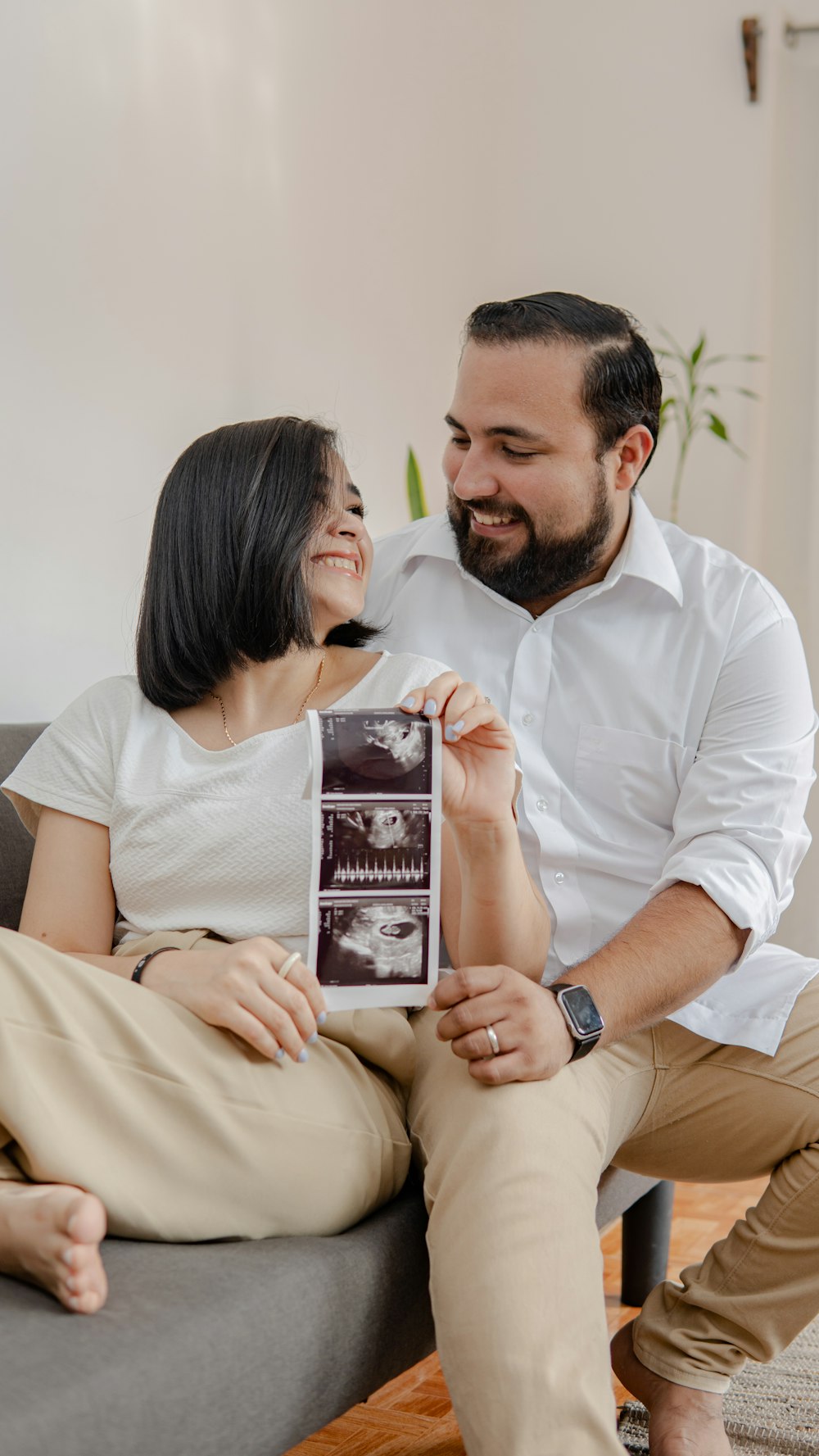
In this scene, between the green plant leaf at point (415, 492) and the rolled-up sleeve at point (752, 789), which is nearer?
the rolled-up sleeve at point (752, 789)

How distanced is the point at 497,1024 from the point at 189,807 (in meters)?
0.40

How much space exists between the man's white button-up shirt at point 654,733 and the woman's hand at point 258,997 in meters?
0.52

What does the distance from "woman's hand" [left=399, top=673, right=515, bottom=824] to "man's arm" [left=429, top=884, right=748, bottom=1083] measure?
16 centimetres

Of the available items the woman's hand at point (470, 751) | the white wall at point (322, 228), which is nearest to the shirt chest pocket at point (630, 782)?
the woman's hand at point (470, 751)

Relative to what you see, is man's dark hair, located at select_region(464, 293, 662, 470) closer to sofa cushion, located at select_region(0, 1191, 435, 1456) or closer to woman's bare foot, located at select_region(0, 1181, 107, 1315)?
sofa cushion, located at select_region(0, 1191, 435, 1456)

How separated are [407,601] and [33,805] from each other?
609mm

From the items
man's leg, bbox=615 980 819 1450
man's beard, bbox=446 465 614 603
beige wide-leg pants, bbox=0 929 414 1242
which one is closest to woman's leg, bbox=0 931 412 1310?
beige wide-leg pants, bbox=0 929 414 1242

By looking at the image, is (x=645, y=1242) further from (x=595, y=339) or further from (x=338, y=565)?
(x=595, y=339)

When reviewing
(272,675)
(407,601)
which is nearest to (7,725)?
(272,675)

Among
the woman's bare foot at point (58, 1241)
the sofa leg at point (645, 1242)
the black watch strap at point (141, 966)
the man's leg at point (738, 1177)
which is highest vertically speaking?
the black watch strap at point (141, 966)

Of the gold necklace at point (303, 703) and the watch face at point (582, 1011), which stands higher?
the gold necklace at point (303, 703)

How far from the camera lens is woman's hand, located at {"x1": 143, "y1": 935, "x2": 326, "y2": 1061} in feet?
3.93

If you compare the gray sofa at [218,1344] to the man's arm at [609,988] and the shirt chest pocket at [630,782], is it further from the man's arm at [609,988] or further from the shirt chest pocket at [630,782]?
the shirt chest pocket at [630,782]

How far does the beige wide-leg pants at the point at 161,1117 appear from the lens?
3.56 ft
